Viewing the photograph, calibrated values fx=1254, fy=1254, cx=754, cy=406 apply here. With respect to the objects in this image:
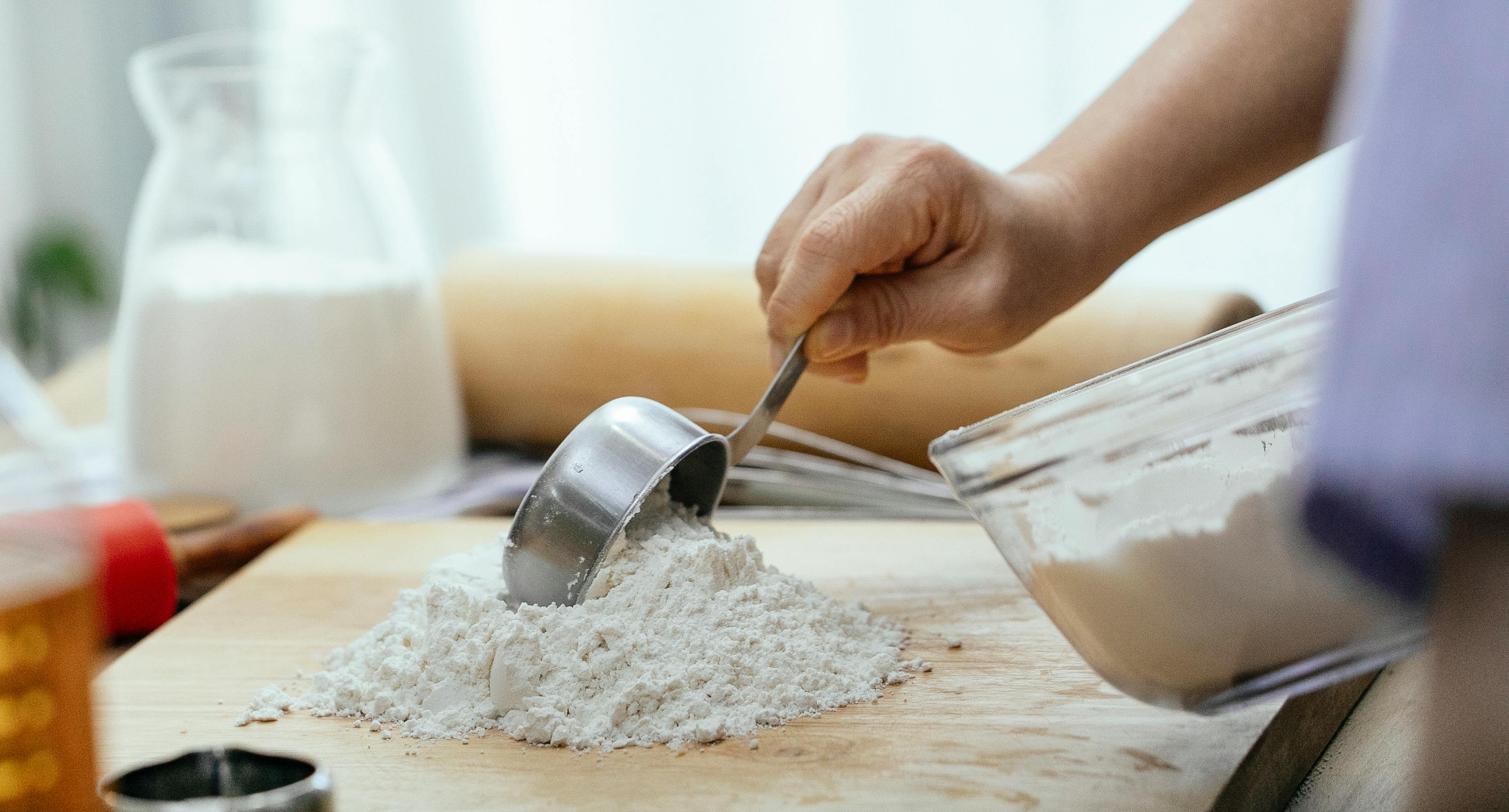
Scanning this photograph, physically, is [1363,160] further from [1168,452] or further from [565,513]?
[565,513]

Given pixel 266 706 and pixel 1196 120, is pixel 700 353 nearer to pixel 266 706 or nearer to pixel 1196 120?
pixel 1196 120

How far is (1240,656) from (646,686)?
0.24 metres

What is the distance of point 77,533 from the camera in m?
0.34

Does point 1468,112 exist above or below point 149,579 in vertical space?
above

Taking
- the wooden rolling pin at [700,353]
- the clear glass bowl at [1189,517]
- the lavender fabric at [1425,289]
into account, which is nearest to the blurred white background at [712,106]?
the wooden rolling pin at [700,353]

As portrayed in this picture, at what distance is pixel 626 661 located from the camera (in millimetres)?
554

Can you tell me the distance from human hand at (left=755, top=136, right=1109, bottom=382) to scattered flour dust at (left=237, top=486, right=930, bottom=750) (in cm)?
16

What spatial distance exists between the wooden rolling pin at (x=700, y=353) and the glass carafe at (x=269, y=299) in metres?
0.15

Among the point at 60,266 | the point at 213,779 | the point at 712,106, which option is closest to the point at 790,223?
the point at 213,779

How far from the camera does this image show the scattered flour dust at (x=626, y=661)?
533mm

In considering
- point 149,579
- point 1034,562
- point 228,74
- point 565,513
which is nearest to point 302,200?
point 228,74

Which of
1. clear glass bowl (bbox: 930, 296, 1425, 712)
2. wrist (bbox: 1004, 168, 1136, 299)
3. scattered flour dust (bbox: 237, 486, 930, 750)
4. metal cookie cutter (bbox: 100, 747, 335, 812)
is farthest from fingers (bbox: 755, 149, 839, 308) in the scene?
metal cookie cutter (bbox: 100, 747, 335, 812)

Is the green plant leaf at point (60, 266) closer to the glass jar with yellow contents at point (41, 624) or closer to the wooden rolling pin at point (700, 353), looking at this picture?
the wooden rolling pin at point (700, 353)

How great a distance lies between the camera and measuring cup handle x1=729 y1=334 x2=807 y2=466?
0.71m
